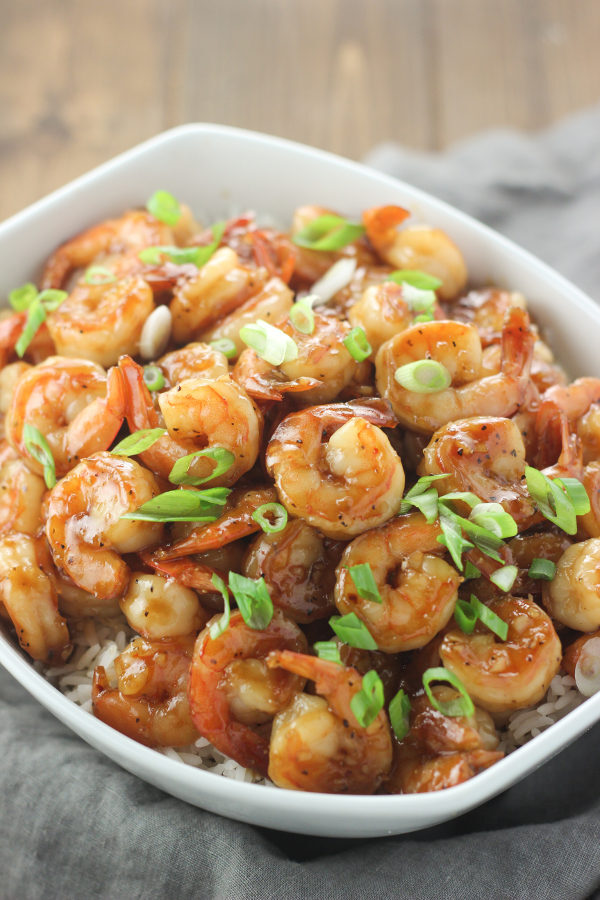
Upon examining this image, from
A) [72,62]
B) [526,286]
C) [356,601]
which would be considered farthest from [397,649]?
[72,62]

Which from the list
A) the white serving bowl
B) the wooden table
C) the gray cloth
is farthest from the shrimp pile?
the wooden table

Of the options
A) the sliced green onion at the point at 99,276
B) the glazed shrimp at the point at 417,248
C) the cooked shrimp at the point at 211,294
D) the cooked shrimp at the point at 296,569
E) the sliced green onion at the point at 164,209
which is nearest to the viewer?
the cooked shrimp at the point at 296,569

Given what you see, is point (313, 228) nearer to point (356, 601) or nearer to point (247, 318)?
point (247, 318)

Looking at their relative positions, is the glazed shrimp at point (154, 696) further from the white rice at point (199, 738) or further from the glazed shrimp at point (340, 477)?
the glazed shrimp at point (340, 477)

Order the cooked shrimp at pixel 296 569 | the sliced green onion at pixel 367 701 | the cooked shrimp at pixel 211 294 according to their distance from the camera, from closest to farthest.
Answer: the sliced green onion at pixel 367 701, the cooked shrimp at pixel 296 569, the cooked shrimp at pixel 211 294

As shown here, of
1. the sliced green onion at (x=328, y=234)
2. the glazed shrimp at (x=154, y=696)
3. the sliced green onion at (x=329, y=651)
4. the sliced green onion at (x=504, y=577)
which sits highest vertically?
the sliced green onion at (x=328, y=234)

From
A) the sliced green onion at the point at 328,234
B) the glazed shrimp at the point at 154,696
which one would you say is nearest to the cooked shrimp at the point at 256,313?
the sliced green onion at the point at 328,234

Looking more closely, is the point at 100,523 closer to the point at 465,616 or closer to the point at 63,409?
the point at 63,409
